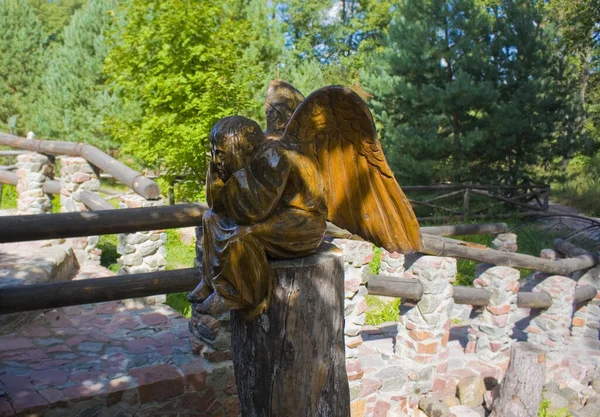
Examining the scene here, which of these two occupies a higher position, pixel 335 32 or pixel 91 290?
pixel 335 32

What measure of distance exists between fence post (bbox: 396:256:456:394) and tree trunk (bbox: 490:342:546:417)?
2.21ft

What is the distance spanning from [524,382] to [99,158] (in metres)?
6.45

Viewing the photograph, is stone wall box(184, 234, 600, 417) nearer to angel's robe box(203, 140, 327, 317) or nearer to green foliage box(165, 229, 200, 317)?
angel's robe box(203, 140, 327, 317)

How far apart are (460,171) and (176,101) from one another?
813 centimetres

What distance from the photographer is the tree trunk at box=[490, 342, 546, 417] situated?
15.7 feet

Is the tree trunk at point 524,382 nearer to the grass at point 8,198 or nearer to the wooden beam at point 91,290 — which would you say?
the wooden beam at point 91,290

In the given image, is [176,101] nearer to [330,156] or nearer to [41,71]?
[330,156]

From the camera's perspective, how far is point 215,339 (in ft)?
11.6

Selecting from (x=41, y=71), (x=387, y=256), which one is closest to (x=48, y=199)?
(x=387, y=256)

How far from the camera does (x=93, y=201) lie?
777 cm

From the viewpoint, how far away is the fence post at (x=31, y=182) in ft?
30.8

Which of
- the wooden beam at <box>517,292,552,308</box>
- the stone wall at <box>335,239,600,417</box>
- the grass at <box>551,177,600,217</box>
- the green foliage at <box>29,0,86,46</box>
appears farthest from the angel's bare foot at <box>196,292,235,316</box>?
the green foliage at <box>29,0,86,46</box>

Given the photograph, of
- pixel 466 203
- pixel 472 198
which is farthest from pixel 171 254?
pixel 472 198

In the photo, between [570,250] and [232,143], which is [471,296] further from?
[232,143]
